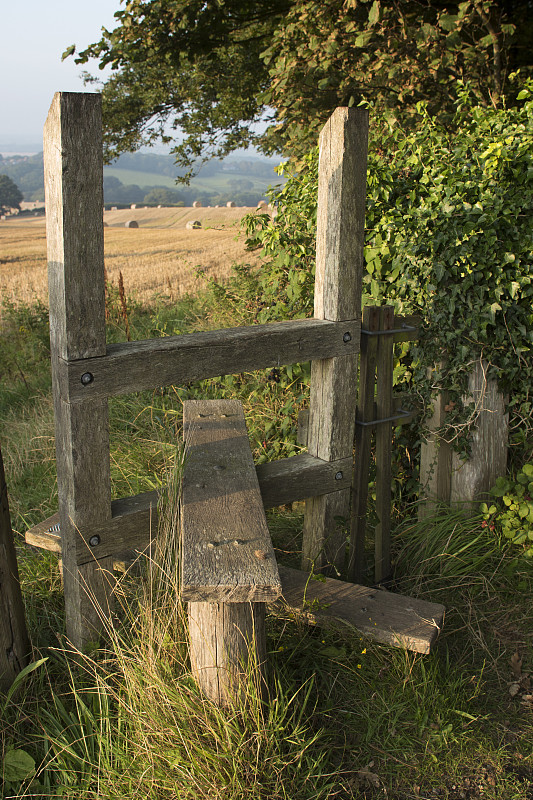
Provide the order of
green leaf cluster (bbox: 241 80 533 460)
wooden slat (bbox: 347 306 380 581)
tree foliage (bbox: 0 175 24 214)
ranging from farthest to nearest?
1. tree foliage (bbox: 0 175 24 214)
2. green leaf cluster (bbox: 241 80 533 460)
3. wooden slat (bbox: 347 306 380 581)

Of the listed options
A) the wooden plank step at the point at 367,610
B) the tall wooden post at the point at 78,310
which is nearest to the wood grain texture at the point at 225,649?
the wooden plank step at the point at 367,610

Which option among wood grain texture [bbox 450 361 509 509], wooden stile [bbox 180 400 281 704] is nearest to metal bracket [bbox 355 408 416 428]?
wood grain texture [bbox 450 361 509 509]

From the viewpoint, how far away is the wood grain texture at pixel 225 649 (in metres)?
2.09

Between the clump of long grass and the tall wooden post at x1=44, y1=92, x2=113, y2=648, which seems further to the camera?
the tall wooden post at x1=44, y1=92, x2=113, y2=648

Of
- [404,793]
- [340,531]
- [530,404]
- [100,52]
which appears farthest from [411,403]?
[100,52]

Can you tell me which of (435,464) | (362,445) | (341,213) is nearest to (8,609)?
(362,445)

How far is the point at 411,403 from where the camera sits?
371 cm

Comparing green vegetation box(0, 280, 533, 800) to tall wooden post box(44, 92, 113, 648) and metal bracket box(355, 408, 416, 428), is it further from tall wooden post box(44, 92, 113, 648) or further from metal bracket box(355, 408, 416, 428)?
metal bracket box(355, 408, 416, 428)

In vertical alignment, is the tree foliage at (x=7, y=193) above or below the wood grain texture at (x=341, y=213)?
above

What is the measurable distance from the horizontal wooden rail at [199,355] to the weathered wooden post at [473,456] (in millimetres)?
958

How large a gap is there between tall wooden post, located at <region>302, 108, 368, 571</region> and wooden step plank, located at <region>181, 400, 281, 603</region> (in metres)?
0.44

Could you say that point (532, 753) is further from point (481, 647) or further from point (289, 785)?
point (289, 785)

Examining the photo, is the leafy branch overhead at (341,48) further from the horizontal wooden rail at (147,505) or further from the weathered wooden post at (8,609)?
the weathered wooden post at (8,609)

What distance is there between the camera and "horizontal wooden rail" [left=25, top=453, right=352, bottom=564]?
8.25 ft
